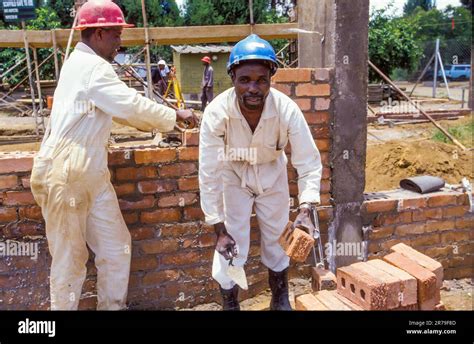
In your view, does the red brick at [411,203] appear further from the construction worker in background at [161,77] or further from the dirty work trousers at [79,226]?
the construction worker in background at [161,77]

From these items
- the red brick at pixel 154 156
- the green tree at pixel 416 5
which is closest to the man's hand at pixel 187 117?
the red brick at pixel 154 156

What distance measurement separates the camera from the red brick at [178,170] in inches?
126

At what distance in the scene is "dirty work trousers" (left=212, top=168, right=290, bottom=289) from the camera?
9.39 ft

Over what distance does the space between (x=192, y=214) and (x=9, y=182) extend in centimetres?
125

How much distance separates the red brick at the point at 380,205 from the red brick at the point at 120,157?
Result: 74.7 inches

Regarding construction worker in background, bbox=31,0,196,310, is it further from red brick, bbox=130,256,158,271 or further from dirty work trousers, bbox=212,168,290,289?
dirty work trousers, bbox=212,168,290,289

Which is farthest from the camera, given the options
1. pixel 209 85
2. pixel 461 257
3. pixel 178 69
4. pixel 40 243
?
pixel 178 69

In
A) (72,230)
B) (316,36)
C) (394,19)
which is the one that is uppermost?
(394,19)

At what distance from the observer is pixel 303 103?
3.41 m

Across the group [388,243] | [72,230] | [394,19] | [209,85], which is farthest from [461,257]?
[394,19]

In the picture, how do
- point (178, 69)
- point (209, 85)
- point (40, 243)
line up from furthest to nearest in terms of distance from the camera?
point (178, 69)
point (209, 85)
point (40, 243)
